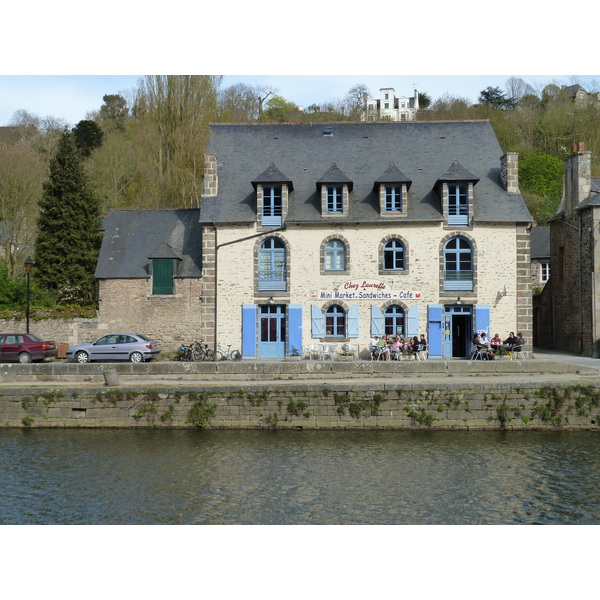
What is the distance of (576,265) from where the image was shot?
84.8ft

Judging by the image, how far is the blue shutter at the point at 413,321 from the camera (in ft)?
78.0

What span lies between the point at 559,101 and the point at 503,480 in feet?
148

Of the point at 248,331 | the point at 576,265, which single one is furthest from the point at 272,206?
the point at 576,265

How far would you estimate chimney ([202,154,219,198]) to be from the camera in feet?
82.4

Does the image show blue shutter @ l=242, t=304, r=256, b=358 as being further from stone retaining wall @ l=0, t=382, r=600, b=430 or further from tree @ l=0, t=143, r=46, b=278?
tree @ l=0, t=143, r=46, b=278

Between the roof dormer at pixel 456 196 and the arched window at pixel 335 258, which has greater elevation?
the roof dormer at pixel 456 196

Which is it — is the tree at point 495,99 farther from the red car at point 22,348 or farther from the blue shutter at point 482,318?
the red car at point 22,348

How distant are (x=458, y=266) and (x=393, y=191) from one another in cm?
354

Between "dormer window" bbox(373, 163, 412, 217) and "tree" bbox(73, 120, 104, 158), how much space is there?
27171 millimetres

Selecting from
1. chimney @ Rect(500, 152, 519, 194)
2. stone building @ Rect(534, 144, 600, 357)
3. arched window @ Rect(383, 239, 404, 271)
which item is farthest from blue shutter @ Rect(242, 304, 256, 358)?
stone building @ Rect(534, 144, 600, 357)

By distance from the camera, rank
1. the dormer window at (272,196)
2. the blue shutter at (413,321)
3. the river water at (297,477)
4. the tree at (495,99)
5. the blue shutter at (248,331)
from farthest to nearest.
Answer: the tree at (495,99), the dormer window at (272,196), the blue shutter at (248,331), the blue shutter at (413,321), the river water at (297,477)

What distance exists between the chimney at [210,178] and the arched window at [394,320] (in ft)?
25.6

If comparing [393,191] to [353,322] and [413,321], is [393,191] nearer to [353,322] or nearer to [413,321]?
[413,321]

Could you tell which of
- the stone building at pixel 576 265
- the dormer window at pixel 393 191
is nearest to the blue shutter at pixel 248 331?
the dormer window at pixel 393 191
